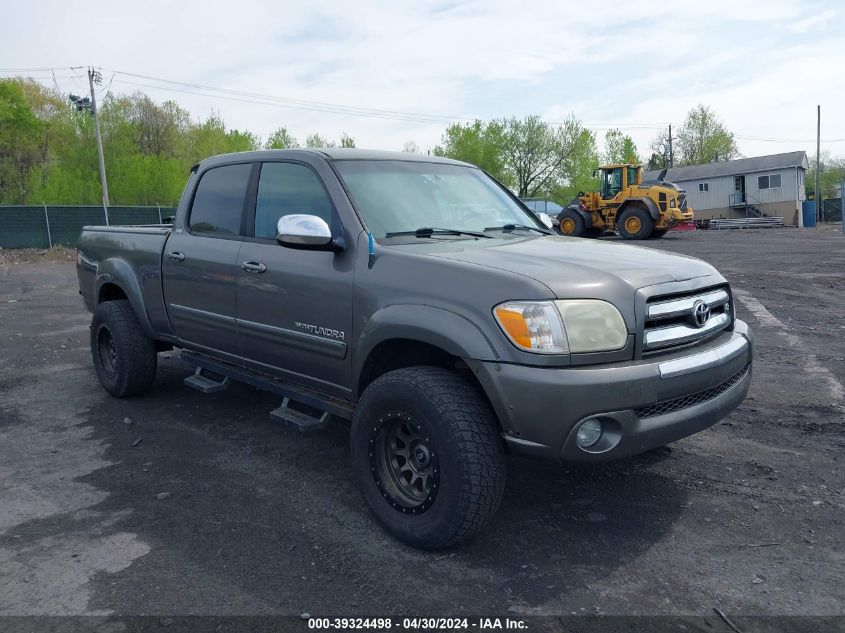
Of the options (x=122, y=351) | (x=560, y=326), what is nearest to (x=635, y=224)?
(x=122, y=351)

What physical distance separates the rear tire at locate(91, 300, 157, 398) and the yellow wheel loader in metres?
21.9

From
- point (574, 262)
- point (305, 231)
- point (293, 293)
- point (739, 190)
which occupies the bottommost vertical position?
point (293, 293)

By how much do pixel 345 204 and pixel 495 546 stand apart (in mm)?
1941

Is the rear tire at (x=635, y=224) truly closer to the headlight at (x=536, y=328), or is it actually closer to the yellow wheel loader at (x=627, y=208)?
the yellow wheel loader at (x=627, y=208)

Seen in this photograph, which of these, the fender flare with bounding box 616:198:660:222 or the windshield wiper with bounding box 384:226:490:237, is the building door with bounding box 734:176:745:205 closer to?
the fender flare with bounding box 616:198:660:222

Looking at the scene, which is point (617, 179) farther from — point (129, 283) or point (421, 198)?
point (421, 198)

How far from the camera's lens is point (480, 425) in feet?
10.1

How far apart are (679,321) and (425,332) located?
47.7 inches

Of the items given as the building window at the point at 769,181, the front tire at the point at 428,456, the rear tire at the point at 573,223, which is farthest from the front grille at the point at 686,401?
the building window at the point at 769,181

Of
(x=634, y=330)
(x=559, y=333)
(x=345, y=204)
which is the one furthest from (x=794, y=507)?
(x=345, y=204)

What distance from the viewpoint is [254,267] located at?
4.31 metres

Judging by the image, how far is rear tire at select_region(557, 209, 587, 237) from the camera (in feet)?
89.3

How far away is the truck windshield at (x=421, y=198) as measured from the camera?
3973mm

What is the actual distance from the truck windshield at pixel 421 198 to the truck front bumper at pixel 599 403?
4.17ft
